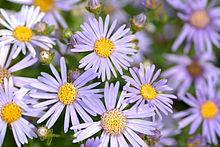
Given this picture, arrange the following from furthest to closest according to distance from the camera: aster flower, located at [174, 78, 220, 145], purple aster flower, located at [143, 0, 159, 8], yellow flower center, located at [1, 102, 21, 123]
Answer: aster flower, located at [174, 78, 220, 145]
purple aster flower, located at [143, 0, 159, 8]
yellow flower center, located at [1, 102, 21, 123]

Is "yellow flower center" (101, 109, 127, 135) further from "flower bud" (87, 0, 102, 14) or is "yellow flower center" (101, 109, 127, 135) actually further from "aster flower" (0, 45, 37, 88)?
"flower bud" (87, 0, 102, 14)

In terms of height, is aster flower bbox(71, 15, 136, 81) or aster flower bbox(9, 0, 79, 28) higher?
aster flower bbox(9, 0, 79, 28)

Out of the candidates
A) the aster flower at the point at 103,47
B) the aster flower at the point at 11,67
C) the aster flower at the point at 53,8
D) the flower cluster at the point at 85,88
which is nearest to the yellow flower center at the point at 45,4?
the aster flower at the point at 53,8

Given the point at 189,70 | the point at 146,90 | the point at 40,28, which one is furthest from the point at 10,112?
the point at 189,70

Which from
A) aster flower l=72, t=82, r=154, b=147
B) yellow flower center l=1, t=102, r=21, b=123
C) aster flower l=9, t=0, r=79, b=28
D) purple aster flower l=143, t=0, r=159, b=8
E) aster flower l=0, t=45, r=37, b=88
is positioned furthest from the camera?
aster flower l=9, t=0, r=79, b=28

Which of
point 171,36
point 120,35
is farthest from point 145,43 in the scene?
point 120,35

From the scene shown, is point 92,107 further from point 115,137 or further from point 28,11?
point 28,11

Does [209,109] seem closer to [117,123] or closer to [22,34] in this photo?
[117,123]

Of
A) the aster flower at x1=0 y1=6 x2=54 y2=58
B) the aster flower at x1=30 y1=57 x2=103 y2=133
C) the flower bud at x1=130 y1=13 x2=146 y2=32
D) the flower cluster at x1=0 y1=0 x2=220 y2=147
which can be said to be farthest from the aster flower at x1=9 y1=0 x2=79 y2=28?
the aster flower at x1=30 y1=57 x2=103 y2=133
